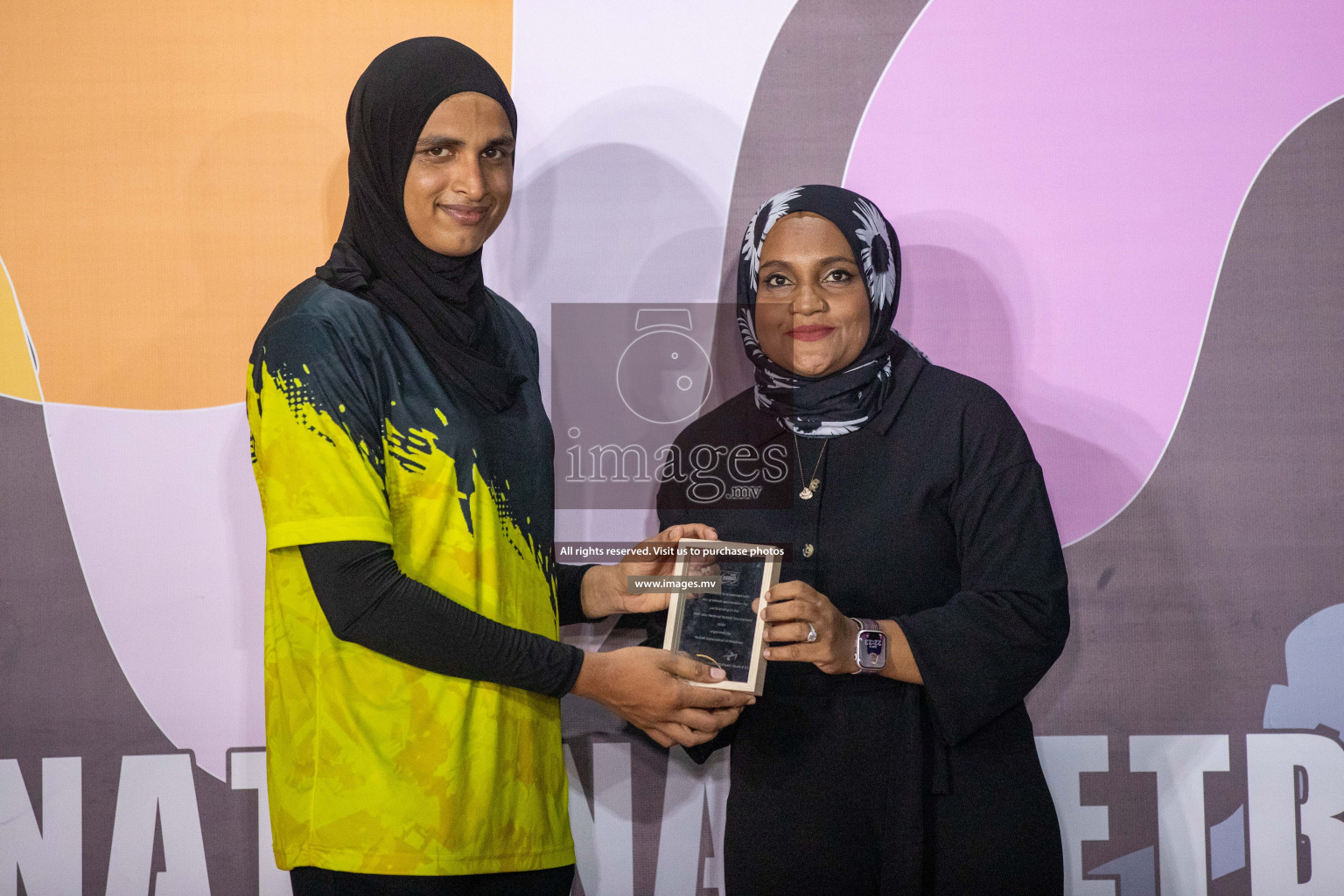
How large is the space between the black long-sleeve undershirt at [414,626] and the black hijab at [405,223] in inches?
12.9

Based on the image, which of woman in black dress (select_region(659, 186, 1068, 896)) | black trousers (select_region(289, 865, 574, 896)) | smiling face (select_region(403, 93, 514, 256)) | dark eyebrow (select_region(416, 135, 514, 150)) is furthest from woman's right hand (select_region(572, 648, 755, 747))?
dark eyebrow (select_region(416, 135, 514, 150))

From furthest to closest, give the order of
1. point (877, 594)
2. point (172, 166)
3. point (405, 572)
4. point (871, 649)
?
1. point (172, 166)
2. point (877, 594)
3. point (871, 649)
4. point (405, 572)

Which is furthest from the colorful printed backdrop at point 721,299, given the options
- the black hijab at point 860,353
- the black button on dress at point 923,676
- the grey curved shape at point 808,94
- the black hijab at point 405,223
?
the black hijab at point 405,223

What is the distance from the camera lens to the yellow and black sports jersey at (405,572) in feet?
4.88

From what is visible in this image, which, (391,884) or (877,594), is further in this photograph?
(877,594)

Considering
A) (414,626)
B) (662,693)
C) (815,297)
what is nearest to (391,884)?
(414,626)

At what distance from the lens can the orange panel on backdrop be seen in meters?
2.16

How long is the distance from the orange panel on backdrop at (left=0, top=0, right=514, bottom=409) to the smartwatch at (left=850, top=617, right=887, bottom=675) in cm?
138

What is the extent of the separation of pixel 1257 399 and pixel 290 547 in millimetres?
1972

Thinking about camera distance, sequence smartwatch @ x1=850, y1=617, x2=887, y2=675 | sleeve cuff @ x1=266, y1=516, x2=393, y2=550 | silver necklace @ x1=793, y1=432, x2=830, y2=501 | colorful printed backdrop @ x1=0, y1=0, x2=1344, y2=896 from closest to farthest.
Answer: sleeve cuff @ x1=266, y1=516, x2=393, y2=550, smartwatch @ x1=850, y1=617, x2=887, y2=675, silver necklace @ x1=793, y1=432, x2=830, y2=501, colorful printed backdrop @ x1=0, y1=0, x2=1344, y2=896

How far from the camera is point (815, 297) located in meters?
1.85

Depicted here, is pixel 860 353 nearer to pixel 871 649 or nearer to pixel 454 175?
pixel 871 649

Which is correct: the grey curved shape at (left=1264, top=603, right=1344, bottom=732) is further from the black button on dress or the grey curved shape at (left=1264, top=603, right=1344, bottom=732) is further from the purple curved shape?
the black button on dress

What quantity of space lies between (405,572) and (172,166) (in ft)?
3.92
